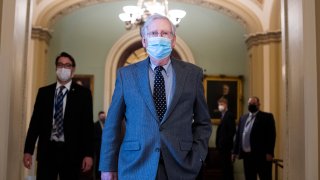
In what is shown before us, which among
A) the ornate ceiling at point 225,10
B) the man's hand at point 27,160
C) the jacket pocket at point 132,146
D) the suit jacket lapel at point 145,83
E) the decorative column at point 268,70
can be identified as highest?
the ornate ceiling at point 225,10

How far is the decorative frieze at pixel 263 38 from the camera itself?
10906 mm

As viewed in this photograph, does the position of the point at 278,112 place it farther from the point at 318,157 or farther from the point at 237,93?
the point at 318,157

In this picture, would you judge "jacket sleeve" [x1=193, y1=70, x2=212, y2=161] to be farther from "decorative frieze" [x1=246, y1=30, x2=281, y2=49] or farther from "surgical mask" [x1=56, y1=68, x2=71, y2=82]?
"decorative frieze" [x1=246, y1=30, x2=281, y2=49]

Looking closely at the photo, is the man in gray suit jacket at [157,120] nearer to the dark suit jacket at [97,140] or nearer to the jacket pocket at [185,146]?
the jacket pocket at [185,146]

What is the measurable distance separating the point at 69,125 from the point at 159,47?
1762 millimetres

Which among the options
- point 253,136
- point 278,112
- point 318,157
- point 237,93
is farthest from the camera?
point 237,93

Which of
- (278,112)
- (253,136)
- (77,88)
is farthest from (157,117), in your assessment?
(278,112)

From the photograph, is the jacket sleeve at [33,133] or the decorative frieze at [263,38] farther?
the decorative frieze at [263,38]

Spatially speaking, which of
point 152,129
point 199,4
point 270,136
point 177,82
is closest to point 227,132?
point 270,136

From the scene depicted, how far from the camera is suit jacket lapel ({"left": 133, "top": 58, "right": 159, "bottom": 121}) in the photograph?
3.07 metres

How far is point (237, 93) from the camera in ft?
40.8

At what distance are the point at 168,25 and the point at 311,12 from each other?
4.07ft

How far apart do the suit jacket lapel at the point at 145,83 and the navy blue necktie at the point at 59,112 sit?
1606mm

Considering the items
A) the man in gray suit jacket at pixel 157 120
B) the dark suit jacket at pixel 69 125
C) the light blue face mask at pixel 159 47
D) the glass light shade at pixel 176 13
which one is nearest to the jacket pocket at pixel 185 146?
the man in gray suit jacket at pixel 157 120
